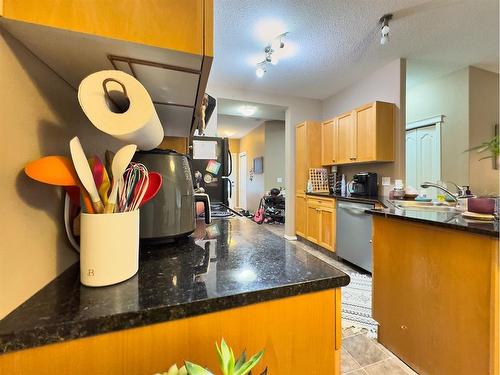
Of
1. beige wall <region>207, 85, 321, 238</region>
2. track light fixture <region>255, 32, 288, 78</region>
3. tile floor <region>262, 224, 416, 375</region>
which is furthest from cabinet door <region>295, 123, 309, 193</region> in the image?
tile floor <region>262, 224, 416, 375</region>

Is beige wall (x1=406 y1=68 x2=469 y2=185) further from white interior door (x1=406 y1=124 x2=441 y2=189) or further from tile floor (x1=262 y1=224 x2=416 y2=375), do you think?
tile floor (x1=262 y1=224 x2=416 y2=375)

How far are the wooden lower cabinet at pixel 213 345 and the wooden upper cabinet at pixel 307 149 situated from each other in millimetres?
3664

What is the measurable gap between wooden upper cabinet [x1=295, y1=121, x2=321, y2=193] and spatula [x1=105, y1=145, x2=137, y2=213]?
3.78m

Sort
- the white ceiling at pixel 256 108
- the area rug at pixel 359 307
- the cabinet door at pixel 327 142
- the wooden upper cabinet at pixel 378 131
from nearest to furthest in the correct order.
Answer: the area rug at pixel 359 307, the wooden upper cabinet at pixel 378 131, the cabinet door at pixel 327 142, the white ceiling at pixel 256 108

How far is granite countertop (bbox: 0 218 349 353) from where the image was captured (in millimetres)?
368

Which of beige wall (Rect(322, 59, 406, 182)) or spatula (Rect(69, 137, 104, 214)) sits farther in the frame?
beige wall (Rect(322, 59, 406, 182))

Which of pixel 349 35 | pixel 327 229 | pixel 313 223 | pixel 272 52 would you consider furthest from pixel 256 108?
pixel 327 229

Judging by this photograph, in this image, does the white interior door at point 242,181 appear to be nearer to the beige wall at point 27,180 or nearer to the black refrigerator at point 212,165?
the black refrigerator at point 212,165

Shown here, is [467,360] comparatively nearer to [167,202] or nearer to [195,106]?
[167,202]

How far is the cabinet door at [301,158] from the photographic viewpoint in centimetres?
407

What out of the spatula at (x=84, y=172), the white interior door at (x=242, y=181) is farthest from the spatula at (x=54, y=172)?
the white interior door at (x=242, y=181)

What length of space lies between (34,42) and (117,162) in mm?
266

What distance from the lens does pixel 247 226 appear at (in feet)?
3.67

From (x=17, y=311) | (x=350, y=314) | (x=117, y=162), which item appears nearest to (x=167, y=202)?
(x=117, y=162)
